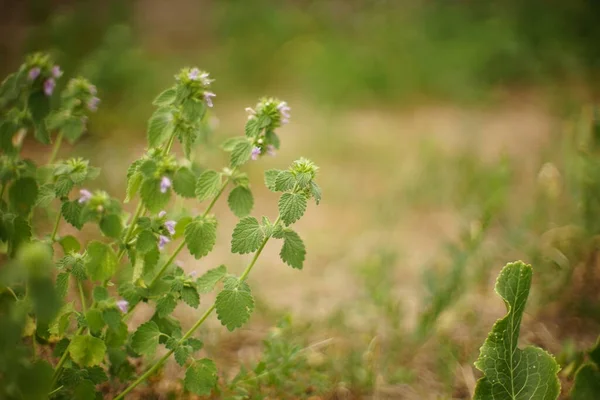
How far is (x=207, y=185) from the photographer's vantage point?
3.99 feet

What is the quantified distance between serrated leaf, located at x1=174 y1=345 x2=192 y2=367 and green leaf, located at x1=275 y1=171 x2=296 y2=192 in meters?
0.46

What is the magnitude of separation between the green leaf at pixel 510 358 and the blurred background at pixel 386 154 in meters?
0.32

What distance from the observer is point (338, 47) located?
15.5ft

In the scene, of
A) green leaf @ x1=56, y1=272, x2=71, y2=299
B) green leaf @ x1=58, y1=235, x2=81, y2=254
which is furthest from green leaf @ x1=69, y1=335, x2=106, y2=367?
green leaf @ x1=58, y1=235, x2=81, y2=254

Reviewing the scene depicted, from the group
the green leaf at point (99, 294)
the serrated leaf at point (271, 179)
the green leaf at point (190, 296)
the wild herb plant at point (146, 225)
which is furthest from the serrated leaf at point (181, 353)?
the serrated leaf at point (271, 179)

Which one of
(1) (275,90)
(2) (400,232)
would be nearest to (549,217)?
(2) (400,232)

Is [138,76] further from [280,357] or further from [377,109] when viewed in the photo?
[280,357]

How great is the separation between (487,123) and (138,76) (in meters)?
2.86

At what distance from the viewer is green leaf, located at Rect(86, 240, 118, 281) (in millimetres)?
1105

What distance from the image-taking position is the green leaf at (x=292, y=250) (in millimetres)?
1163

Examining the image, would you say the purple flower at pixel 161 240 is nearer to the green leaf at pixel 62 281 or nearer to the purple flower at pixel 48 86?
the green leaf at pixel 62 281

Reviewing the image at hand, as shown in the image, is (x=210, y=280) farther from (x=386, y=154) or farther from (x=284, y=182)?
(x=386, y=154)

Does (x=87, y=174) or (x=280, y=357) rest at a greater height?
(x=87, y=174)

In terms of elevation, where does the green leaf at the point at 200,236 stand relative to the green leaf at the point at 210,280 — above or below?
above
